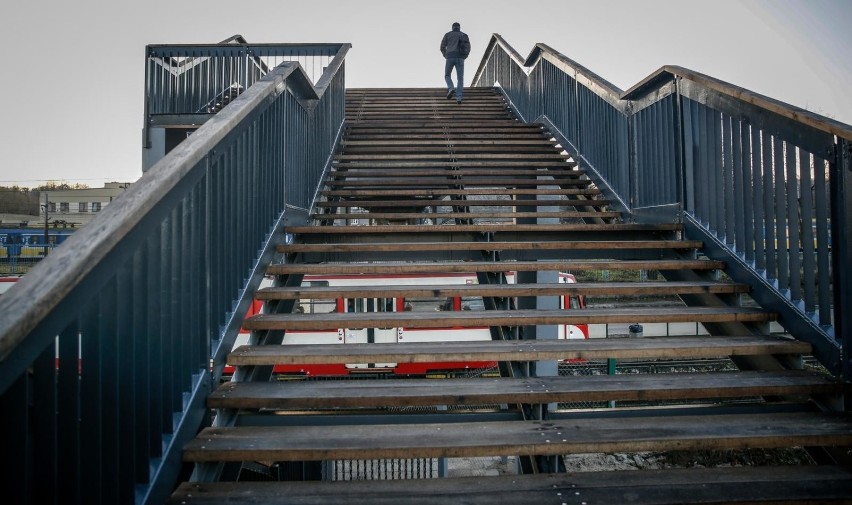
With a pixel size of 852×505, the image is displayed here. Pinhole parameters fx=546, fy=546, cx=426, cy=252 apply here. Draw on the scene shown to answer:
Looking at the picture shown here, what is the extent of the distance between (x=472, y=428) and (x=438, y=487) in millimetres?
334

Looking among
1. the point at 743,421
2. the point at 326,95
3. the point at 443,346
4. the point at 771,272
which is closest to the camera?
the point at 743,421

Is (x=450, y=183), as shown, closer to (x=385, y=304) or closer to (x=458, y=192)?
(x=458, y=192)

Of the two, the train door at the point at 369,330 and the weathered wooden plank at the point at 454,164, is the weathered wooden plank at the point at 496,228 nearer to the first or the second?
the weathered wooden plank at the point at 454,164

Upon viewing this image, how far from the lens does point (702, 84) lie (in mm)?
3508

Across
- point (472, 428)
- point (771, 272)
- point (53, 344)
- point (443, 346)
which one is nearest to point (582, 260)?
point (771, 272)

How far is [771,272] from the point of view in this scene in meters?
2.94

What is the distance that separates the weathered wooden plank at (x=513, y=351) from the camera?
2.52 metres

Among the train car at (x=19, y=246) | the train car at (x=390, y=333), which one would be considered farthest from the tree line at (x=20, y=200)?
the train car at (x=390, y=333)

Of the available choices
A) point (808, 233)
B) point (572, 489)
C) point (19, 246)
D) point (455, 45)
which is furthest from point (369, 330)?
point (19, 246)

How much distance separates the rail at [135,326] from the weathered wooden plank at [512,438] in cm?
25

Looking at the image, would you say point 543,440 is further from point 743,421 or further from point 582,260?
point 582,260

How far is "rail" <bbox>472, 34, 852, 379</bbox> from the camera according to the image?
252 cm

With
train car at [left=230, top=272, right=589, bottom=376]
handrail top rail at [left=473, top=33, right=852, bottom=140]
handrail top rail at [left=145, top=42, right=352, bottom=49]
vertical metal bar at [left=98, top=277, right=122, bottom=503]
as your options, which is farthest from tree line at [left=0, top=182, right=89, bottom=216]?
vertical metal bar at [left=98, top=277, right=122, bottom=503]

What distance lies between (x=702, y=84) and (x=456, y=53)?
6690mm
